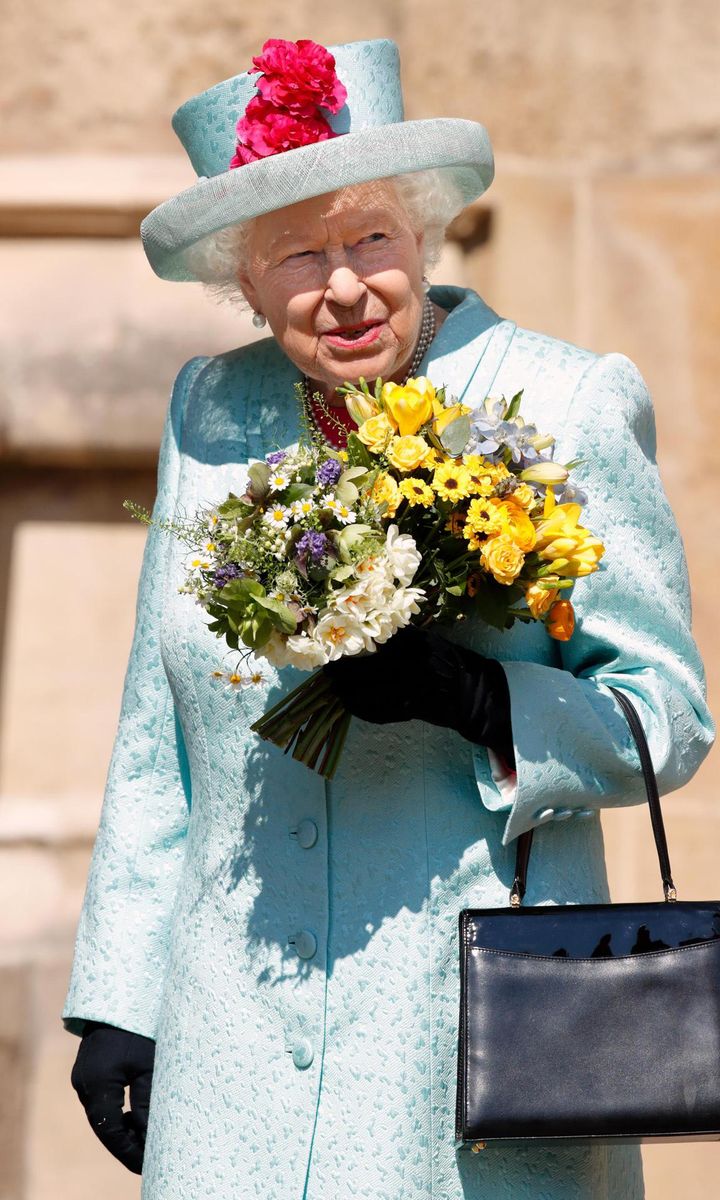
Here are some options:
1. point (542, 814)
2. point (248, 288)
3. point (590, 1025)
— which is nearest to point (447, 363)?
point (248, 288)

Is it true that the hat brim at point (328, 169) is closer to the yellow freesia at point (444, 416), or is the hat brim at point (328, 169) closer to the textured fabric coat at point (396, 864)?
the textured fabric coat at point (396, 864)

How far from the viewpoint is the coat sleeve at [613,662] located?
7.69 feet

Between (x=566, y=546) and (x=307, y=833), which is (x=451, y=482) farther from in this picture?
(x=307, y=833)

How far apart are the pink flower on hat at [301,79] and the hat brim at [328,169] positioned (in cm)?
6

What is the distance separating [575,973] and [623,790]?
28cm

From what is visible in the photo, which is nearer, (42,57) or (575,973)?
(575,973)

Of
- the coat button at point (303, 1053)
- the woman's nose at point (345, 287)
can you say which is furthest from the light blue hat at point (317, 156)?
the coat button at point (303, 1053)

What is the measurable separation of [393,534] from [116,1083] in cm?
96

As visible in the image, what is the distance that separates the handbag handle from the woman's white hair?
70 centimetres

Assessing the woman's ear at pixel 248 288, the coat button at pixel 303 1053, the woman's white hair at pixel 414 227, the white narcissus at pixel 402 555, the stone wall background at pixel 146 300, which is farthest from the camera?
the stone wall background at pixel 146 300

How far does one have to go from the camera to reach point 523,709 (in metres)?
2.33

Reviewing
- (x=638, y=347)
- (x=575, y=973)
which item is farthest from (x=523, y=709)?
(x=638, y=347)

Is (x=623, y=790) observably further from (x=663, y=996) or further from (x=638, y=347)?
(x=638, y=347)

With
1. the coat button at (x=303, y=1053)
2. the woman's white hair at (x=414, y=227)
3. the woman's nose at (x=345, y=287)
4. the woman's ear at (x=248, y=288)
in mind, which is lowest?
the coat button at (x=303, y=1053)
